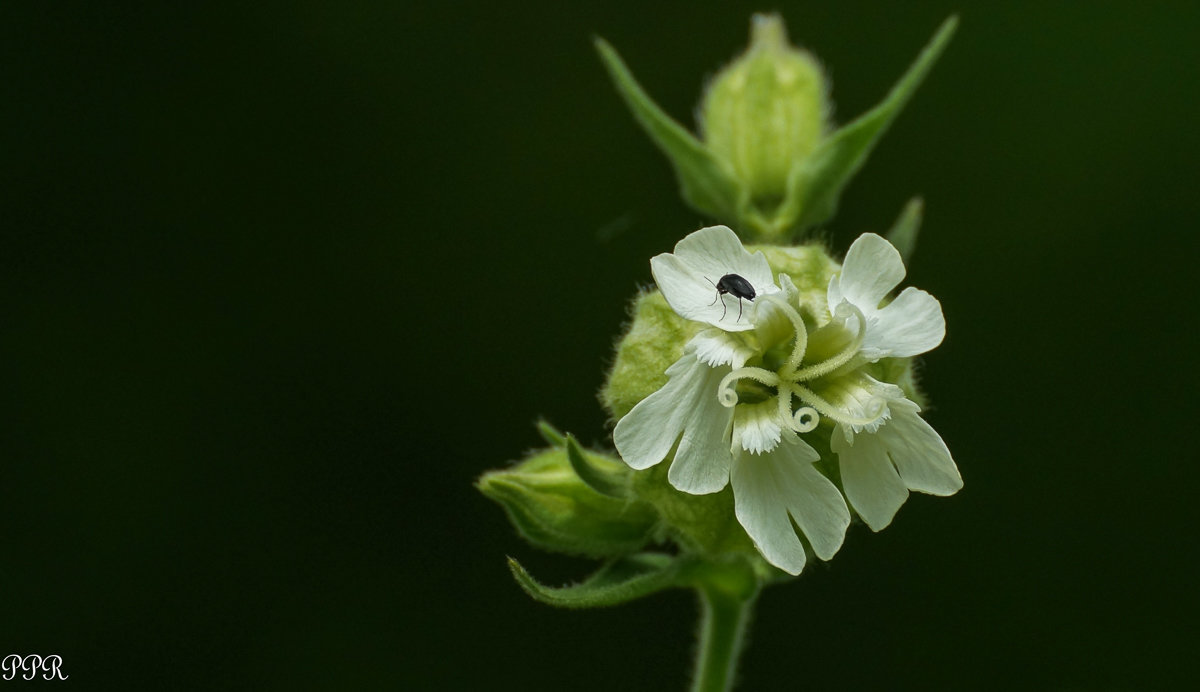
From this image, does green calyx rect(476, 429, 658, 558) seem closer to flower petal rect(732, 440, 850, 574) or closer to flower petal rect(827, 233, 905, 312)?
flower petal rect(732, 440, 850, 574)

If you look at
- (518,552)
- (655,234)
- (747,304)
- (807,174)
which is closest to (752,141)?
(807,174)

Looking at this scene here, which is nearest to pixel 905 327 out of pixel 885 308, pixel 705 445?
pixel 885 308

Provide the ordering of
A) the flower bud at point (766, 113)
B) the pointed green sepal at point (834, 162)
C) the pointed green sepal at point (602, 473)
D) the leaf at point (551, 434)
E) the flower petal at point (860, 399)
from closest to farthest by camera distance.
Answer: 1. the flower petal at point (860, 399)
2. the pointed green sepal at point (602, 473)
3. the leaf at point (551, 434)
4. the pointed green sepal at point (834, 162)
5. the flower bud at point (766, 113)

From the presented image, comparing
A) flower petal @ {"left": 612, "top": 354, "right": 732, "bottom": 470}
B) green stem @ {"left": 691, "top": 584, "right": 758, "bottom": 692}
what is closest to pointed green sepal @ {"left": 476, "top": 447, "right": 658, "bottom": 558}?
green stem @ {"left": 691, "top": 584, "right": 758, "bottom": 692}

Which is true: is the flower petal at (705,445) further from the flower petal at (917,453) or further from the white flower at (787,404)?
the flower petal at (917,453)

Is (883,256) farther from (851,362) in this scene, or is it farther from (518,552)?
(518,552)

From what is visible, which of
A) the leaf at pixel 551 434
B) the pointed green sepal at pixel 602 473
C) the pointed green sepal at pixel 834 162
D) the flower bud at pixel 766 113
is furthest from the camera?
the flower bud at pixel 766 113

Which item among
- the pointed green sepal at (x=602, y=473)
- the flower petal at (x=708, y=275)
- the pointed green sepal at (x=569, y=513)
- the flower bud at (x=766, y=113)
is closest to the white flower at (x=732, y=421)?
the flower petal at (x=708, y=275)
